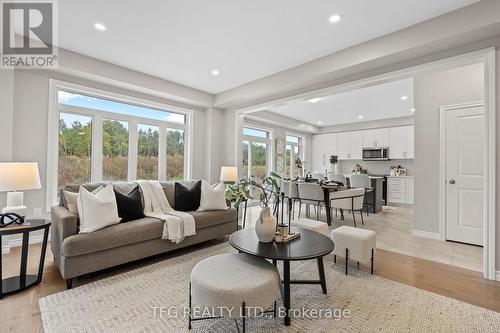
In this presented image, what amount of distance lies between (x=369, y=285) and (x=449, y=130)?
286cm

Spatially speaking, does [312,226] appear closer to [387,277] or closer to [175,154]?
[387,277]

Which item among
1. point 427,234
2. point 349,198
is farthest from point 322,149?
point 427,234

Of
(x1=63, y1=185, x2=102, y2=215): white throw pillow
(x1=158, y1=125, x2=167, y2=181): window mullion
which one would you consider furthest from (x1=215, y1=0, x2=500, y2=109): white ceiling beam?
(x1=63, y1=185, x2=102, y2=215): white throw pillow

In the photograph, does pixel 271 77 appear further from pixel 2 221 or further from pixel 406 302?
pixel 2 221

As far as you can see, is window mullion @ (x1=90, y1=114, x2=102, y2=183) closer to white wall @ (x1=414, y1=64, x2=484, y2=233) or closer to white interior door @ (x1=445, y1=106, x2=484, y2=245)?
white wall @ (x1=414, y1=64, x2=484, y2=233)

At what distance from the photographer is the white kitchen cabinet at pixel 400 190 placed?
7.05m

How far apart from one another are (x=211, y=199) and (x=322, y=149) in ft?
21.8

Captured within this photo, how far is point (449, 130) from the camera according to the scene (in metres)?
3.62

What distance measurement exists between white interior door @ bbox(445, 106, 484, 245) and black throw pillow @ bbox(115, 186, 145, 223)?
444 centimetres

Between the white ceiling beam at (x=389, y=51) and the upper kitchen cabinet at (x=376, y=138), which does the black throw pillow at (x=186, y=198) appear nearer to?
the white ceiling beam at (x=389, y=51)

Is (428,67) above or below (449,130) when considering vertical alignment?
above

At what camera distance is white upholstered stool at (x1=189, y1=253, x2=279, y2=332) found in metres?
1.47

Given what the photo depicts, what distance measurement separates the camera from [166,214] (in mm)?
3137

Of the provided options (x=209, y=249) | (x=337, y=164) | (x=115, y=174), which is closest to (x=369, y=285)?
(x=209, y=249)
